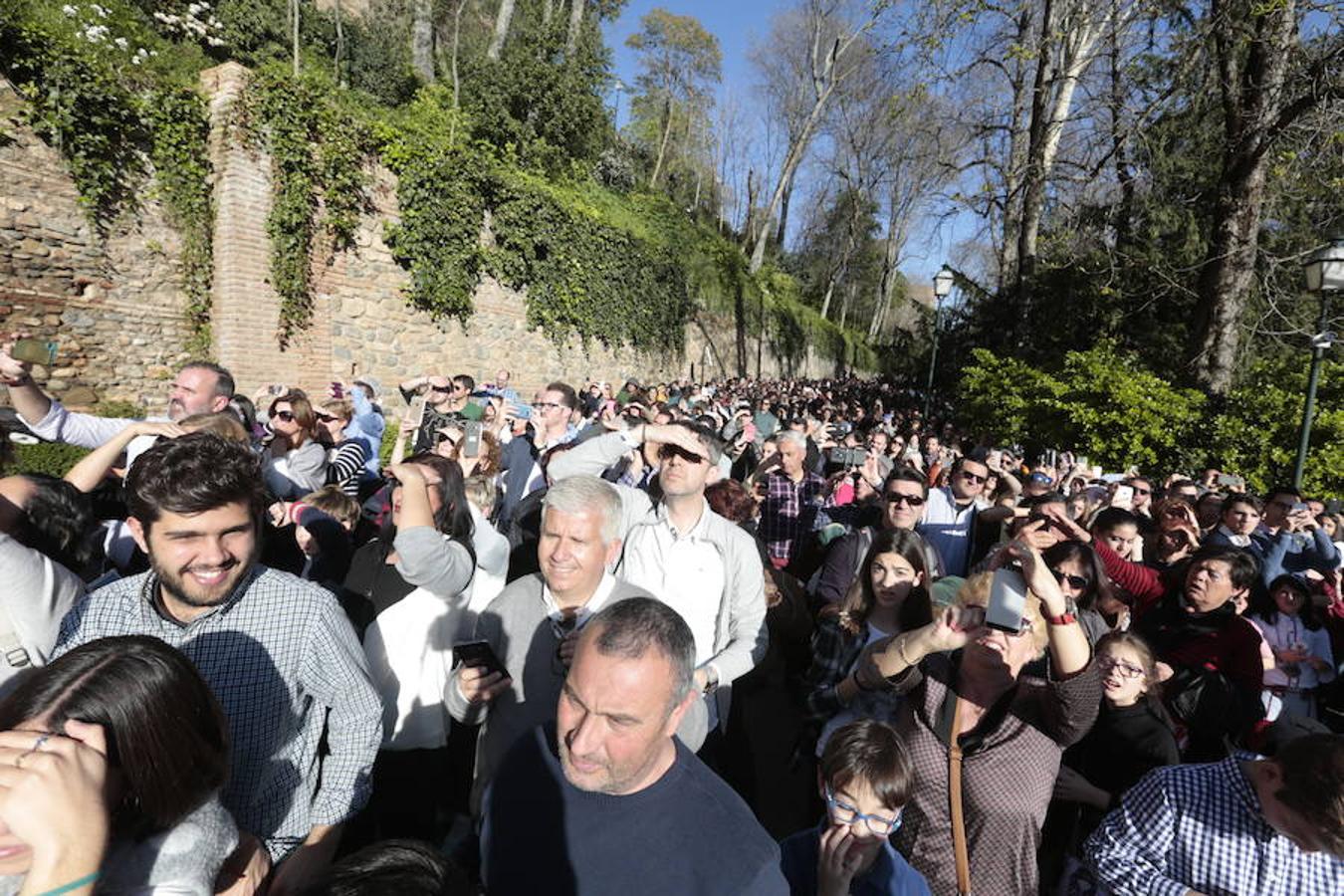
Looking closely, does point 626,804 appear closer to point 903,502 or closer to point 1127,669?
point 1127,669

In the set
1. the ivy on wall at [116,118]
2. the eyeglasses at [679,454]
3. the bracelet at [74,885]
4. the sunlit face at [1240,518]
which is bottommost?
the bracelet at [74,885]

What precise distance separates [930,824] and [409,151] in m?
12.0

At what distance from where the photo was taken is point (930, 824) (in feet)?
6.98

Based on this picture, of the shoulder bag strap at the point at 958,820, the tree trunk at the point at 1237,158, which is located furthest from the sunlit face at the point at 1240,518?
the tree trunk at the point at 1237,158

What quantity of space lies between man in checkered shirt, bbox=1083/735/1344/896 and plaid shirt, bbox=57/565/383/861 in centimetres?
219

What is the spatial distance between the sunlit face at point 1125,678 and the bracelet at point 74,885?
2.95 meters

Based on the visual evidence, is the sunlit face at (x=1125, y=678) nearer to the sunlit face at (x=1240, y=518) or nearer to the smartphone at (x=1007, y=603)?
the smartphone at (x=1007, y=603)

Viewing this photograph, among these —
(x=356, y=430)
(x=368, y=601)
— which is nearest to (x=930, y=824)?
(x=368, y=601)

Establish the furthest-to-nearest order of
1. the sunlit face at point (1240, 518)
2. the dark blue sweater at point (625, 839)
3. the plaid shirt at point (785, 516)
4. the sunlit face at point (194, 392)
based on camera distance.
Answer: the plaid shirt at point (785, 516)
the sunlit face at point (1240, 518)
the sunlit face at point (194, 392)
the dark blue sweater at point (625, 839)

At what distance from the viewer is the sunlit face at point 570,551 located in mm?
2166

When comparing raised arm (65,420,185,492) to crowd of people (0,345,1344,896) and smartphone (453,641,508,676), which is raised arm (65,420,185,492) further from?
smartphone (453,641,508,676)

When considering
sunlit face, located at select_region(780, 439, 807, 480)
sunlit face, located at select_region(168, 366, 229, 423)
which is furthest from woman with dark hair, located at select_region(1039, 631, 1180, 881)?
Result: sunlit face, located at select_region(168, 366, 229, 423)

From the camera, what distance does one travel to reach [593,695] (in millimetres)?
1430

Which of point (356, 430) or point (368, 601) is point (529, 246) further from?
point (368, 601)
